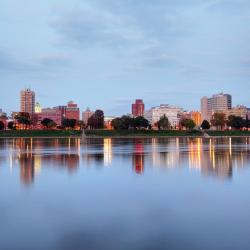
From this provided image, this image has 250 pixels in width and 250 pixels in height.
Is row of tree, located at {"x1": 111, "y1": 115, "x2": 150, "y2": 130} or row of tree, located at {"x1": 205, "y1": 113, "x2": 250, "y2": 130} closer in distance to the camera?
row of tree, located at {"x1": 111, "y1": 115, "x2": 150, "y2": 130}

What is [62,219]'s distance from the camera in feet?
28.5

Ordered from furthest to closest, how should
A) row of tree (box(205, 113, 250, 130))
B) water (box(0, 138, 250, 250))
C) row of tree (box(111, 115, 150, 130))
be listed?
row of tree (box(205, 113, 250, 130)) → row of tree (box(111, 115, 150, 130)) → water (box(0, 138, 250, 250))

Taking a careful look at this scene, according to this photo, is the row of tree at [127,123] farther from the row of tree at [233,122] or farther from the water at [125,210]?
the water at [125,210]

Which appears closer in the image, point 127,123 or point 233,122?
point 127,123

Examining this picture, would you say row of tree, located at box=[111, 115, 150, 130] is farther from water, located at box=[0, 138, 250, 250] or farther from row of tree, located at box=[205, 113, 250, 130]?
water, located at box=[0, 138, 250, 250]

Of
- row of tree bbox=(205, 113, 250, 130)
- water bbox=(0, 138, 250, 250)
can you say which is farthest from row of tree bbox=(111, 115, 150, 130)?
water bbox=(0, 138, 250, 250)

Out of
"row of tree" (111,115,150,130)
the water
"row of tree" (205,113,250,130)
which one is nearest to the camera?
the water

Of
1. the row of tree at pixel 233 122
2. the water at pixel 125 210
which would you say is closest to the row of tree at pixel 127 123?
the row of tree at pixel 233 122

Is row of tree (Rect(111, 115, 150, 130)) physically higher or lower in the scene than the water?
higher

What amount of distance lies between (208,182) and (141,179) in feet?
7.72

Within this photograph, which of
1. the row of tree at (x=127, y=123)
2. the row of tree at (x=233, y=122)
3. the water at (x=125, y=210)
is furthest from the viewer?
the row of tree at (x=233, y=122)

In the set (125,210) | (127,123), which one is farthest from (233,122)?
(125,210)

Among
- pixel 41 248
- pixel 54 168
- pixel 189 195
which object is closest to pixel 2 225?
pixel 41 248

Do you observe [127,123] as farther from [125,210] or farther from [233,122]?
[125,210]
